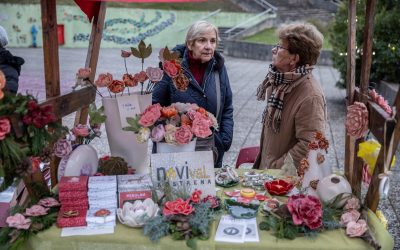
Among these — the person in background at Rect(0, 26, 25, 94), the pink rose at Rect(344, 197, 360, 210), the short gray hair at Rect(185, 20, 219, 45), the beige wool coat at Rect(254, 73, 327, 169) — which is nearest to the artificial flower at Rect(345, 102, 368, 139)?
the pink rose at Rect(344, 197, 360, 210)

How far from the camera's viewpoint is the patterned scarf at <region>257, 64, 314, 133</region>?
274 cm

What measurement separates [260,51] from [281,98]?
1634 centimetres

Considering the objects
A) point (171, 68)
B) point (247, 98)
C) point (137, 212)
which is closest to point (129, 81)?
point (171, 68)

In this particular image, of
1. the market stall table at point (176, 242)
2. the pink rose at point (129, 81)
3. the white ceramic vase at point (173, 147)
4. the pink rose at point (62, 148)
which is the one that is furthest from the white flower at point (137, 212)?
the pink rose at point (129, 81)

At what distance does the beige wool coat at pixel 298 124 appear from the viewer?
265 cm

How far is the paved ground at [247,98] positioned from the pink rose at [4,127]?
14.6 inches

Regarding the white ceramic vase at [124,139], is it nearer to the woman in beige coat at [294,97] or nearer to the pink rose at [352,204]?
the woman in beige coat at [294,97]

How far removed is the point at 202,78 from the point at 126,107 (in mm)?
835

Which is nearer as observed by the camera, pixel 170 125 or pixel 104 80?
pixel 170 125

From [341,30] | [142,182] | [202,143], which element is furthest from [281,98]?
[341,30]

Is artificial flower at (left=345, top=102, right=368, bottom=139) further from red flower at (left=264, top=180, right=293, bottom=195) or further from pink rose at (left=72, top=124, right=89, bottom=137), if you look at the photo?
pink rose at (left=72, top=124, right=89, bottom=137)

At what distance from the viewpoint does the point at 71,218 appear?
1.92 m

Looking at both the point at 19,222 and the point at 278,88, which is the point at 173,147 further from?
the point at 278,88

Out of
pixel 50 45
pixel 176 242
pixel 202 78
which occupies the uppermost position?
pixel 50 45
